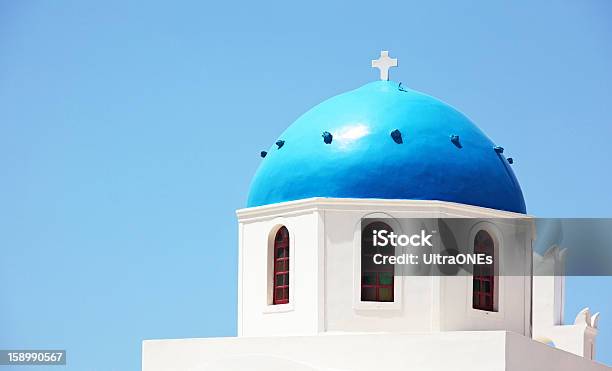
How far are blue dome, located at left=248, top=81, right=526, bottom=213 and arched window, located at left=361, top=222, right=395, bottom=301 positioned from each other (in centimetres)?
60

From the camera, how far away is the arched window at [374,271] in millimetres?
24281

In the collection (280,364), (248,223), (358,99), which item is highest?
(358,99)

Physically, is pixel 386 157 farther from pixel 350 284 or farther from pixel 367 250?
pixel 350 284

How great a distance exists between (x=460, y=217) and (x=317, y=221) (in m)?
2.39

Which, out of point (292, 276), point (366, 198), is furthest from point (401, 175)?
point (292, 276)

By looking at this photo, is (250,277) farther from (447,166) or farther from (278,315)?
(447,166)

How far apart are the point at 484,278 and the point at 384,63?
4276 millimetres

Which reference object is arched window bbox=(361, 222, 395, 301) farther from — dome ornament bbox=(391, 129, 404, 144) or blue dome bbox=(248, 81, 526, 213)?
dome ornament bbox=(391, 129, 404, 144)

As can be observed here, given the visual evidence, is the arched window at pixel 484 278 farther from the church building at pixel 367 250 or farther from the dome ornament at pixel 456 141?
the dome ornament at pixel 456 141

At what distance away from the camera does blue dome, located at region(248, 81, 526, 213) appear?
24375 mm

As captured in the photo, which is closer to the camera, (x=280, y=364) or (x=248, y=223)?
(x=280, y=364)

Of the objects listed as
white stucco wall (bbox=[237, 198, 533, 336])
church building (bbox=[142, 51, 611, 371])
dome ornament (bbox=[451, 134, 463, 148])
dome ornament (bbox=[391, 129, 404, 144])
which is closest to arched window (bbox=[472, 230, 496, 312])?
church building (bbox=[142, 51, 611, 371])

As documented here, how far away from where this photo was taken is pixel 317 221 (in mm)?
24141

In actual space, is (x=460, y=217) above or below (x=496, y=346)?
above
